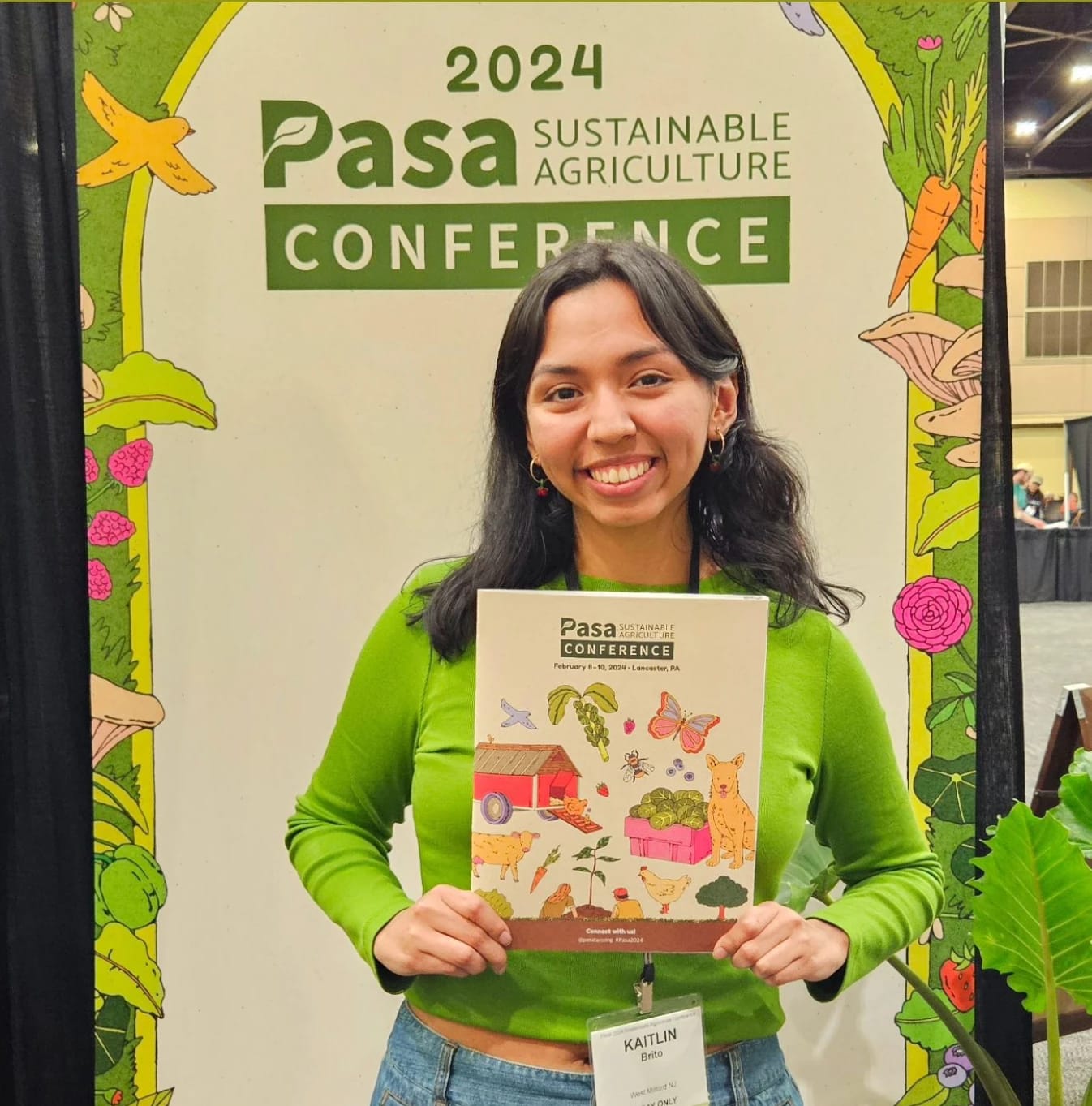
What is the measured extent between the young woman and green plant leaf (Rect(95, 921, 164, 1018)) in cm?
56

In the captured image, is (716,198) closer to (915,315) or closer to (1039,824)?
(915,315)

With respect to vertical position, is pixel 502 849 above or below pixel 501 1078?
above

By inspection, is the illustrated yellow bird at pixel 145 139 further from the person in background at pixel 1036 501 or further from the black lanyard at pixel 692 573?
the person in background at pixel 1036 501

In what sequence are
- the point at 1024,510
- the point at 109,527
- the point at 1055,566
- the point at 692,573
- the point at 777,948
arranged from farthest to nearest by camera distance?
1. the point at 1024,510
2. the point at 1055,566
3. the point at 109,527
4. the point at 692,573
5. the point at 777,948

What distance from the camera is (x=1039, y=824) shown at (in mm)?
1057

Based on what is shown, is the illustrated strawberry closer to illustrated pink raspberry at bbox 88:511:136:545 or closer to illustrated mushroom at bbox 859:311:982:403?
illustrated mushroom at bbox 859:311:982:403

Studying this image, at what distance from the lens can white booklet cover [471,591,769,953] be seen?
110 cm

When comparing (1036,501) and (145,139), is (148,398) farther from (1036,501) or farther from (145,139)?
(1036,501)

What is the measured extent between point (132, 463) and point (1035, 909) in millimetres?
1454

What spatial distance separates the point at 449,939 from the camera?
1080 millimetres

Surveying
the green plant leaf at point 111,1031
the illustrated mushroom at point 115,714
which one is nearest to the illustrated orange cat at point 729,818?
the illustrated mushroom at point 115,714

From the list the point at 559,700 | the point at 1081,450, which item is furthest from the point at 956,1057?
the point at 1081,450

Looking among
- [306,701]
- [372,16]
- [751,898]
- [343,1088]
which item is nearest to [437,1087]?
[751,898]

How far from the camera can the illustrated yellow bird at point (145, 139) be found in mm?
1516
